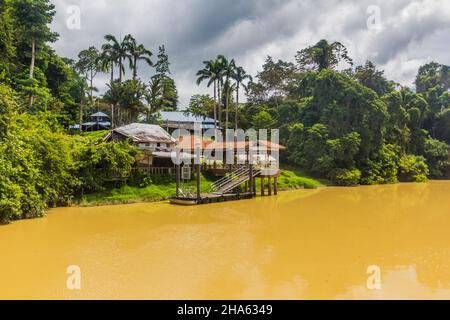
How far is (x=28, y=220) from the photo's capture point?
15.8 metres

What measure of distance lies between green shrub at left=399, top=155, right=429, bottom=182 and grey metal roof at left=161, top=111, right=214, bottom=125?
75.0 ft

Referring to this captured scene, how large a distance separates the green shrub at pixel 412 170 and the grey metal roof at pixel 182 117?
22859mm

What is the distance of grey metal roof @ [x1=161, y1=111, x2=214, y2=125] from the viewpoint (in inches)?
1785

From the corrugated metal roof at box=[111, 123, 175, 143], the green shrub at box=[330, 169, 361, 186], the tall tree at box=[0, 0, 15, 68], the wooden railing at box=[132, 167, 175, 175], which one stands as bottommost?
the green shrub at box=[330, 169, 361, 186]

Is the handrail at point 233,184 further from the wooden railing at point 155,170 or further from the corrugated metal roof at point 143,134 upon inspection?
the corrugated metal roof at point 143,134

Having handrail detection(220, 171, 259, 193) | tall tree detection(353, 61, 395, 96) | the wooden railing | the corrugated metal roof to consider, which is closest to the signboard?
the wooden railing

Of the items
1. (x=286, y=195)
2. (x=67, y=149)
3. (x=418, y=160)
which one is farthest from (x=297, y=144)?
(x=67, y=149)

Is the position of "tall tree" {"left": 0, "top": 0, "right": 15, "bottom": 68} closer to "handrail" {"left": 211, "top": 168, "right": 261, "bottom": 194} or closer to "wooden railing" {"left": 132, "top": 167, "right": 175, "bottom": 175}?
"wooden railing" {"left": 132, "top": 167, "right": 175, "bottom": 175}

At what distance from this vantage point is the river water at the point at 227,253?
8070 mm

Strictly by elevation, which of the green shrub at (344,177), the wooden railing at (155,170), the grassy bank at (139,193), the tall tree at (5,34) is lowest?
the grassy bank at (139,193)

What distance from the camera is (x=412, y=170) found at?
125ft

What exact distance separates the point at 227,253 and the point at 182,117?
36.6 metres

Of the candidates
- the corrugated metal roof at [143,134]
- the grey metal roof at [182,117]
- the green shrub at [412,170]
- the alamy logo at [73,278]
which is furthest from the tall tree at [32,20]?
the green shrub at [412,170]

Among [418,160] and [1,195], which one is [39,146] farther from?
[418,160]
